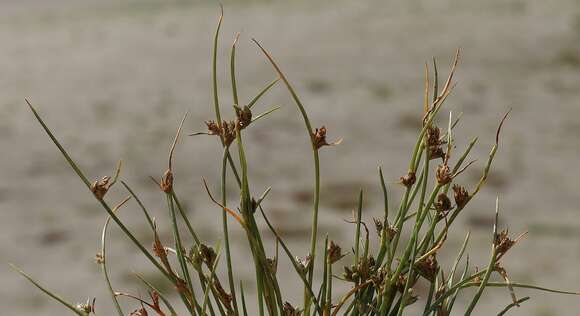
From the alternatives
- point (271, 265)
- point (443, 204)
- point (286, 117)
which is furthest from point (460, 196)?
point (286, 117)

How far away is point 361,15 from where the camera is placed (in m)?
5.76

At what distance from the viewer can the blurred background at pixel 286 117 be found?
3.25 meters

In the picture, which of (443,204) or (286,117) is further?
(286,117)

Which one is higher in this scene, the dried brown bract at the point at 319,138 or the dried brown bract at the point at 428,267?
the dried brown bract at the point at 319,138

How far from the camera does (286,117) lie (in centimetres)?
438

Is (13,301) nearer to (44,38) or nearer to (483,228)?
(483,228)

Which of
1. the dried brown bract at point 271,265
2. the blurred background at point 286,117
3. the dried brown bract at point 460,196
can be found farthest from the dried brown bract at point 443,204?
the blurred background at point 286,117

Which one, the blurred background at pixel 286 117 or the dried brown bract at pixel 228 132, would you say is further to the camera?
the blurred background at pixel 286 117

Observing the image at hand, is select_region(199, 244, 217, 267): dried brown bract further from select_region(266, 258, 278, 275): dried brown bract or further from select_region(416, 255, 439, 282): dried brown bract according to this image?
select_region(416, 255, 439, 282): dried brown bract

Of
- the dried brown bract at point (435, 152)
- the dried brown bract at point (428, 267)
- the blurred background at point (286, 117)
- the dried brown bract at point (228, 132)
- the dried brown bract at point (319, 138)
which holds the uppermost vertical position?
the blurred background at point (286, 117)

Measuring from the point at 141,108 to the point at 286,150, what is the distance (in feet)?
2.89

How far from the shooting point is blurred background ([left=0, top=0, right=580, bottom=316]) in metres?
3.25

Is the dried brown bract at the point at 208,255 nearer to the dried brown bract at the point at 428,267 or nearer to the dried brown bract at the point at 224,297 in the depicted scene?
the dried brown bract at the point at 224,297

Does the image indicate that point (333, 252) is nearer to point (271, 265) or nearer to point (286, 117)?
point (271, 265)
